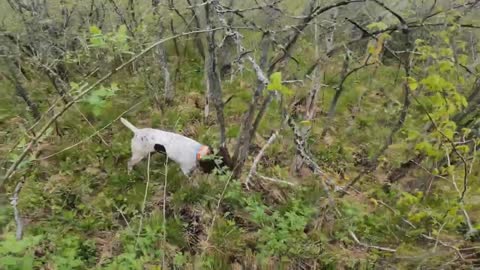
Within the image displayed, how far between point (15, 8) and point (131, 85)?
1.34m

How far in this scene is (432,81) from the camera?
6.93 feet

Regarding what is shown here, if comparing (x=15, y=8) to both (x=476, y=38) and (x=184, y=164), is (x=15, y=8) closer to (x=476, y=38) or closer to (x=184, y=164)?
(x=184, y=164)

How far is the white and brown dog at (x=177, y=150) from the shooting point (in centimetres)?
364

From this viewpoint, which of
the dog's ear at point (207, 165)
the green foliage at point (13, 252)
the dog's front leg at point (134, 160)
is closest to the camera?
the green foliage at point (13, 252)

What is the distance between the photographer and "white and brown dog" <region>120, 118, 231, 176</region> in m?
3.64

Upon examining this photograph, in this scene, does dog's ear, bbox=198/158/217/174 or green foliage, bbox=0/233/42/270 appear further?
dog's ear, bbox=198/158/217/174

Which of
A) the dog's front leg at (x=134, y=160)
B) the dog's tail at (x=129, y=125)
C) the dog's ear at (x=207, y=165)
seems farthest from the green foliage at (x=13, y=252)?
the dog's tail at (x=129, y=125)

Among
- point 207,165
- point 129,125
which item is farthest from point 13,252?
point 129,125

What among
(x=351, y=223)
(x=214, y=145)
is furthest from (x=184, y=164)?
(x=351, y=223)

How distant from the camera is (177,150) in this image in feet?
12.4

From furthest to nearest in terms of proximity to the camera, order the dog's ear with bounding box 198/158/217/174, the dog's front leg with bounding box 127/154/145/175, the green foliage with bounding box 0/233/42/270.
→ 1. the dog's front leg with bounding box 127/154/145/175
2. the dog's ear with bounding box 198/158/217/174
3. the green foliage with bounding box 0/233/42/270

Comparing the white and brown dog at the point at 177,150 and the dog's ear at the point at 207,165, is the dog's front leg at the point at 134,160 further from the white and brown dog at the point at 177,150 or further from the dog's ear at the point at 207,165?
the dog's ear at the point at 207,165

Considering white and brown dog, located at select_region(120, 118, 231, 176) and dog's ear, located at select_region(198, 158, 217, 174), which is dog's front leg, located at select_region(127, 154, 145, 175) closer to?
white and brown dog, located at select_region(120, 118, 231, 176)

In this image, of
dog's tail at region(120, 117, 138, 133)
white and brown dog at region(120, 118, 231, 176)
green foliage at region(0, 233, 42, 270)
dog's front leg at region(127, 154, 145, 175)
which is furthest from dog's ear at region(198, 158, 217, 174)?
green foliage at region(0, 233, 42, 270)
